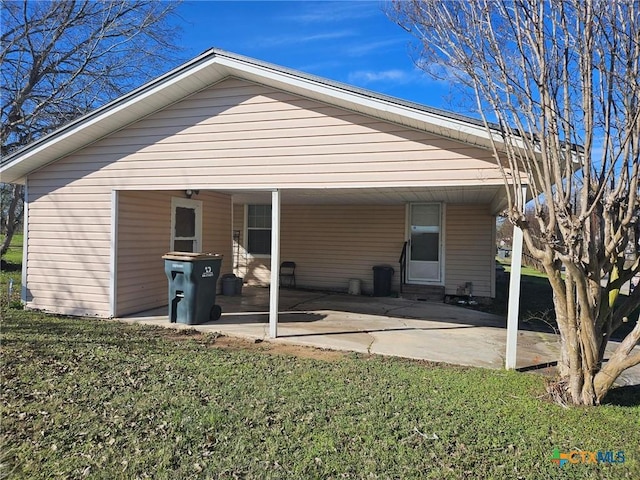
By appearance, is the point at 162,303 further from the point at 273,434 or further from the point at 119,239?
the point at 273,434

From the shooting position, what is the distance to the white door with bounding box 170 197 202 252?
8.73 m

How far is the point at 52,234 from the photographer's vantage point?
7.62 m

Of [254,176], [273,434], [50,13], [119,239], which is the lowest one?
[273,434]

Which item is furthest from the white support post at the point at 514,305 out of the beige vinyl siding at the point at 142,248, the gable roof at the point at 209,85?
the beige vinyl siding at the point at 142,248

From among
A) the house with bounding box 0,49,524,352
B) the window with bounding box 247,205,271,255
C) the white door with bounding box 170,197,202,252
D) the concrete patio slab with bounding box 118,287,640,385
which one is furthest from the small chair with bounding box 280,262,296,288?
the white door with bounding box 170,197,202,252

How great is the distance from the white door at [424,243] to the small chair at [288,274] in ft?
10.9

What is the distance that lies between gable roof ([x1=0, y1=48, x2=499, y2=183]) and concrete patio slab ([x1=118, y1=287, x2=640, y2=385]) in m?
2.88

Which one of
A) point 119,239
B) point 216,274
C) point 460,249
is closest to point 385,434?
point 216,274

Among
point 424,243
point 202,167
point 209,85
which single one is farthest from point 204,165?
point 424,243

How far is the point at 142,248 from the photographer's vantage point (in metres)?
7.84

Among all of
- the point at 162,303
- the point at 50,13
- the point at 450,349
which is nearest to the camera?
the point at 450,349

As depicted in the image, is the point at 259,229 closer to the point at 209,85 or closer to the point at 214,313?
the point at 214,313

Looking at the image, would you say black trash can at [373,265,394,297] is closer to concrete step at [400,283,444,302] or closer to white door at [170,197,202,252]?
concrete step at [400,283,444,302]

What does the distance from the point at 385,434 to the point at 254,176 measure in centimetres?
433
